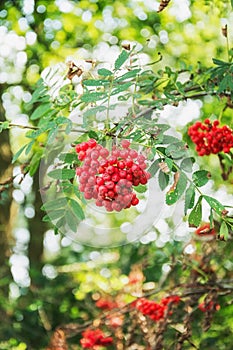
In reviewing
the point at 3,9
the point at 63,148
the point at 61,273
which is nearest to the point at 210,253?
the point at 63,148

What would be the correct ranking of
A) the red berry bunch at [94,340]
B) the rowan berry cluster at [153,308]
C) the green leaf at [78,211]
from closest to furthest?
1. the green leaf at [78,211]
2. the rowan berry cluster at [153,308]
3. the red berry bunch at [94,340]

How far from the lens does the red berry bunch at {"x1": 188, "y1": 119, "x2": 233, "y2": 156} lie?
1.76m

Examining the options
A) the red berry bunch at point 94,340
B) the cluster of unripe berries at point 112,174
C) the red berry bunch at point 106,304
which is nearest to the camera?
the cluster of unripe berries at point 112,174

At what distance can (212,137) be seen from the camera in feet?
5.84

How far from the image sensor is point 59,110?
150cm

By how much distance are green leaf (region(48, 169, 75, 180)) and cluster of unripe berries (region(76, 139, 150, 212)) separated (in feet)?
0.42

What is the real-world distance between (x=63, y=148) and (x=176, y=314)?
1.34 m

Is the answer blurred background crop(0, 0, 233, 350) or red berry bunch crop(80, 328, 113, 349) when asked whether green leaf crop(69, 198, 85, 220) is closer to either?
red berry bunch crop(80, 328, 113, 349)

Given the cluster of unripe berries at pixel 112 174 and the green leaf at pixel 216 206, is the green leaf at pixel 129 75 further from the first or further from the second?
the green leaf at pixel 216 206

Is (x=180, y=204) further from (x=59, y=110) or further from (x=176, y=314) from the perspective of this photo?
(x=176, y=314)

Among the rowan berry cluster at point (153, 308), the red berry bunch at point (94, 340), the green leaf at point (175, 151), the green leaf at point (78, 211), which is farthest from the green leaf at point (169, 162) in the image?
the red berry bunch at point (94, 340)

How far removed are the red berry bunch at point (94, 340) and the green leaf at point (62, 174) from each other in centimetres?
149

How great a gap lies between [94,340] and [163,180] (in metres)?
1.58

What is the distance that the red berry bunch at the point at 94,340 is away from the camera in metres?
2.73
